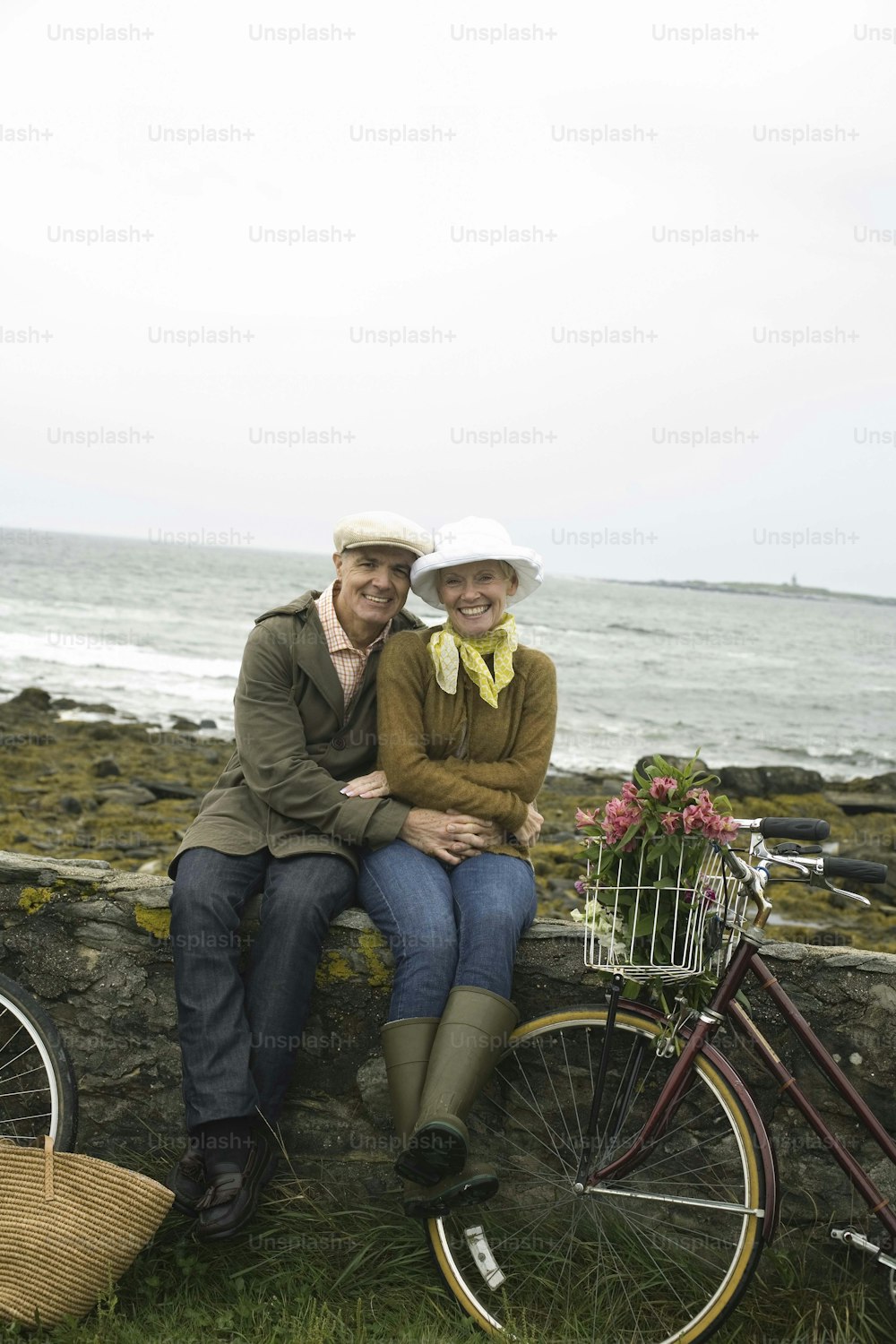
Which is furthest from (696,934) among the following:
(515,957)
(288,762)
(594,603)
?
(594,603)

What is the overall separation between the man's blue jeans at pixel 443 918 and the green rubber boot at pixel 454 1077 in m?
0.07

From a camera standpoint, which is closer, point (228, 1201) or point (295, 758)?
point (228, 1201)

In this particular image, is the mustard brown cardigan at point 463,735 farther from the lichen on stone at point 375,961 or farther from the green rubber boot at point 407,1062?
the green rubber boot at point 407,1062

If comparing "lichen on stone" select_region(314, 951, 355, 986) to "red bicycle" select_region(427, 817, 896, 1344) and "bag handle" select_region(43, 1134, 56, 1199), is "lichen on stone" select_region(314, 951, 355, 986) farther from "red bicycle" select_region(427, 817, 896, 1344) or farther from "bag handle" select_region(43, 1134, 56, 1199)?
"bag handle" select_region(43, 1134, 56, 1199)

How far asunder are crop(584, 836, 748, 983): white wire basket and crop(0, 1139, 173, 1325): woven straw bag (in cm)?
139

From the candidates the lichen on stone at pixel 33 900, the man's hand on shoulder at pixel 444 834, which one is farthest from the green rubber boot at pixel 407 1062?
the lichen on stone at pixel 33 900

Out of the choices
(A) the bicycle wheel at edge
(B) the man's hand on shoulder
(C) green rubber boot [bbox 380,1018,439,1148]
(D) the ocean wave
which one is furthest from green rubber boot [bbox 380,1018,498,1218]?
(D) the ocean wave

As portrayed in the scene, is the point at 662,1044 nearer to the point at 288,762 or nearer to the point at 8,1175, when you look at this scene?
the point at 288,762

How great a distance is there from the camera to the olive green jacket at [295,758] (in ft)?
12.1

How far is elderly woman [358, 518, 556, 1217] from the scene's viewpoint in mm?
3223

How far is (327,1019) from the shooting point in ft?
11.9

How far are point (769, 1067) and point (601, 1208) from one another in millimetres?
641

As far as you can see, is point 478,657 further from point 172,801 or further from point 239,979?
point 172,801

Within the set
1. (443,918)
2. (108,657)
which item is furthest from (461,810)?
(108,657)
